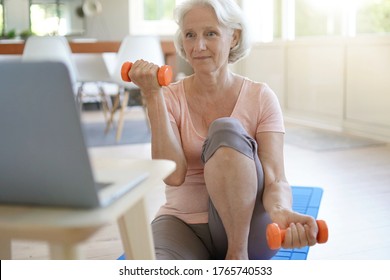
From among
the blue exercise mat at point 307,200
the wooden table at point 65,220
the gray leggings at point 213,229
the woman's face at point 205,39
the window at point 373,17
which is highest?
the window at point 373,17

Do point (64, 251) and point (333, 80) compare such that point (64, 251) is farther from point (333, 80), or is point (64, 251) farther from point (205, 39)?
point (333, 80)

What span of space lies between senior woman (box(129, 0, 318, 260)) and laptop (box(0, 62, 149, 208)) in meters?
0.44

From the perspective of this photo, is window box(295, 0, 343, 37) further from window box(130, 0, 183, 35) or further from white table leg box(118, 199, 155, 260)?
white table leg box(118, 199, 155, 260)

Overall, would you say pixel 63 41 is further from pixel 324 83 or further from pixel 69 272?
pixel 69 272

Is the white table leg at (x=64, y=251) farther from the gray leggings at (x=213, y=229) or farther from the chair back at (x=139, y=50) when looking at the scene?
the chair back at (x=139, y=50)

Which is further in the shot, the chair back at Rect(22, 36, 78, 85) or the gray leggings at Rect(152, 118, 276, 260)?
the chair back at Rect(22, 36, 78, 85)

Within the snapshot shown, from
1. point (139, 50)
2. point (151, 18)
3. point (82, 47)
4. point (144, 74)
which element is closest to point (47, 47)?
point (82, 47)

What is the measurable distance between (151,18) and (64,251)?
21.1ft

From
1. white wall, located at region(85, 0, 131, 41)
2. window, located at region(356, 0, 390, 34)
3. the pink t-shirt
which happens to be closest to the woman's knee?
the pink t-shirt

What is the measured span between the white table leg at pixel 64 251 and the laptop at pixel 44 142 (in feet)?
0.15

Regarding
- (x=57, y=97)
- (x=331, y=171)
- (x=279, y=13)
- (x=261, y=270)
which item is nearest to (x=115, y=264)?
(x=261, y=270)

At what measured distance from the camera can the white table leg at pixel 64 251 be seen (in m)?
0.65

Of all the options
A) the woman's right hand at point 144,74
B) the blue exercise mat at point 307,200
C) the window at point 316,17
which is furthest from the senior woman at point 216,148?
the window at point 316,17

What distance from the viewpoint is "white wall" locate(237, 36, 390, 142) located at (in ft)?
13.2
